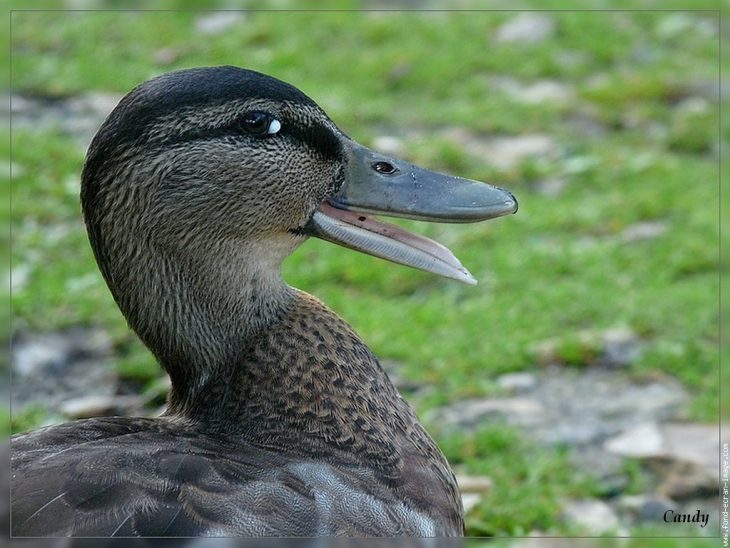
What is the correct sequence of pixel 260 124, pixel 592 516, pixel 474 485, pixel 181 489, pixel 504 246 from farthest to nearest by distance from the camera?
pixel 504 246 → pixel 474 485 → pixel 592 516 → pixel 260 124 → pixel 181 489

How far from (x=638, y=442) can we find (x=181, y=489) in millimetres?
1997

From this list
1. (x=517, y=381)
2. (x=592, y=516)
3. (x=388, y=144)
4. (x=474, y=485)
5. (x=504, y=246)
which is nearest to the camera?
(x=592, y=516)

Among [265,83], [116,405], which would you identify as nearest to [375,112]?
[116,405]

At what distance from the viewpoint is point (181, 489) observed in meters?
2.41

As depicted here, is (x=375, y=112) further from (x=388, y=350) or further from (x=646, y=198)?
(x=388, y=350)

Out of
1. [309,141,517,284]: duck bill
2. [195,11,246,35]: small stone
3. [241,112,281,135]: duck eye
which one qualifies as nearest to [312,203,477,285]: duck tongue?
[309,141,517,284]: duck bill

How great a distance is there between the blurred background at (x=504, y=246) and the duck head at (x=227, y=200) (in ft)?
3.53

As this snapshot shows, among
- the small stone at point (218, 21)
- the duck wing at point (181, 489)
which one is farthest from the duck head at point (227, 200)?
the small stone at point (218, 21)

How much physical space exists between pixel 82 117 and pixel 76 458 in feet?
13.0

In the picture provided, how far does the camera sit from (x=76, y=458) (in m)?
2.47

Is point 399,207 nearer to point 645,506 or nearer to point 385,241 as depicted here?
Result: point 385,241

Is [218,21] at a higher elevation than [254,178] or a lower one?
higher

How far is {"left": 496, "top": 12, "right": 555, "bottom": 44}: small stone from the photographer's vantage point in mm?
7184

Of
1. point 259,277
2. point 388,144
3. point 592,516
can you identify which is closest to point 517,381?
point 592,516
